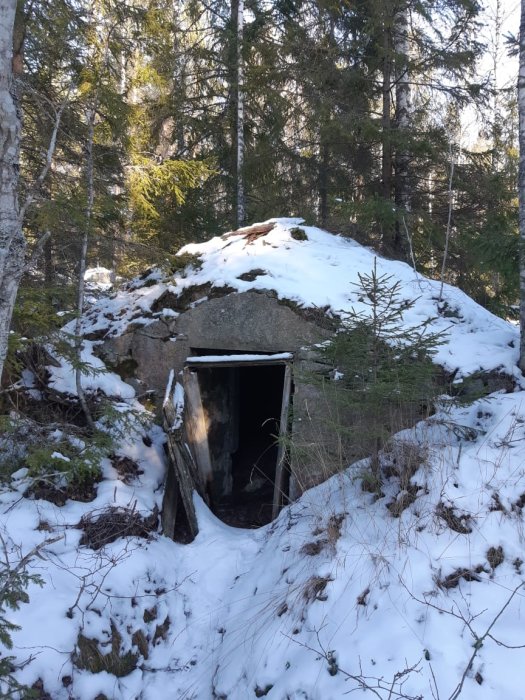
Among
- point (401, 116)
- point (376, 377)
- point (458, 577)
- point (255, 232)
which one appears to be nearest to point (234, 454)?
point (255, 232)

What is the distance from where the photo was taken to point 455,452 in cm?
439

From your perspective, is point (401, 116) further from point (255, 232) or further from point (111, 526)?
point (111, 526)

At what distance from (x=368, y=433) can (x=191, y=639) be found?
2.27 m

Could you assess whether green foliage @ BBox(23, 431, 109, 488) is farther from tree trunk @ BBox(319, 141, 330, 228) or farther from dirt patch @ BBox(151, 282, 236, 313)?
tree trunk @ BBox(319, 141, 330, 228)

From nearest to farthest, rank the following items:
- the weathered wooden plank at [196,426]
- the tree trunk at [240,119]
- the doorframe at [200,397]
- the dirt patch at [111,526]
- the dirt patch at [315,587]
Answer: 1. the dirt patch at [315,587]
2. the dirt patch at [111,526]
3. the doorframe at [200,397]
4. the weathered wooden plank at [196,426]
5. the tree trunk at [240,119]

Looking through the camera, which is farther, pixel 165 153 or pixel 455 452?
pixel 165 153

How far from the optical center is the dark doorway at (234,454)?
6398 millimetres

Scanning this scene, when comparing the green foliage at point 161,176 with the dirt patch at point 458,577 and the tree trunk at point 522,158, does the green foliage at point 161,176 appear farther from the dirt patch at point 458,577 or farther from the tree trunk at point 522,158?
the dirt patch at point 458,577

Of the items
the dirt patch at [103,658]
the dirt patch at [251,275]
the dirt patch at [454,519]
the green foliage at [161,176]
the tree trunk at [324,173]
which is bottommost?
the dirt patch at [103,658]

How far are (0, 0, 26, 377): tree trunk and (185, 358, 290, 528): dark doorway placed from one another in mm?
2870

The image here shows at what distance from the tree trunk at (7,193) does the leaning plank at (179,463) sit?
99.2 inches

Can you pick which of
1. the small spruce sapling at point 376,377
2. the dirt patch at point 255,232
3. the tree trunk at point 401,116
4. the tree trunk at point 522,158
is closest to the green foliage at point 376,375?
the small spruce sapling at point 376,377

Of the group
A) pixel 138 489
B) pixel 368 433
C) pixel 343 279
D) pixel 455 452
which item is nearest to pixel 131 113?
pixel 343 279

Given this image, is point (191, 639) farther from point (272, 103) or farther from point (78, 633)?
point (272, 103)
